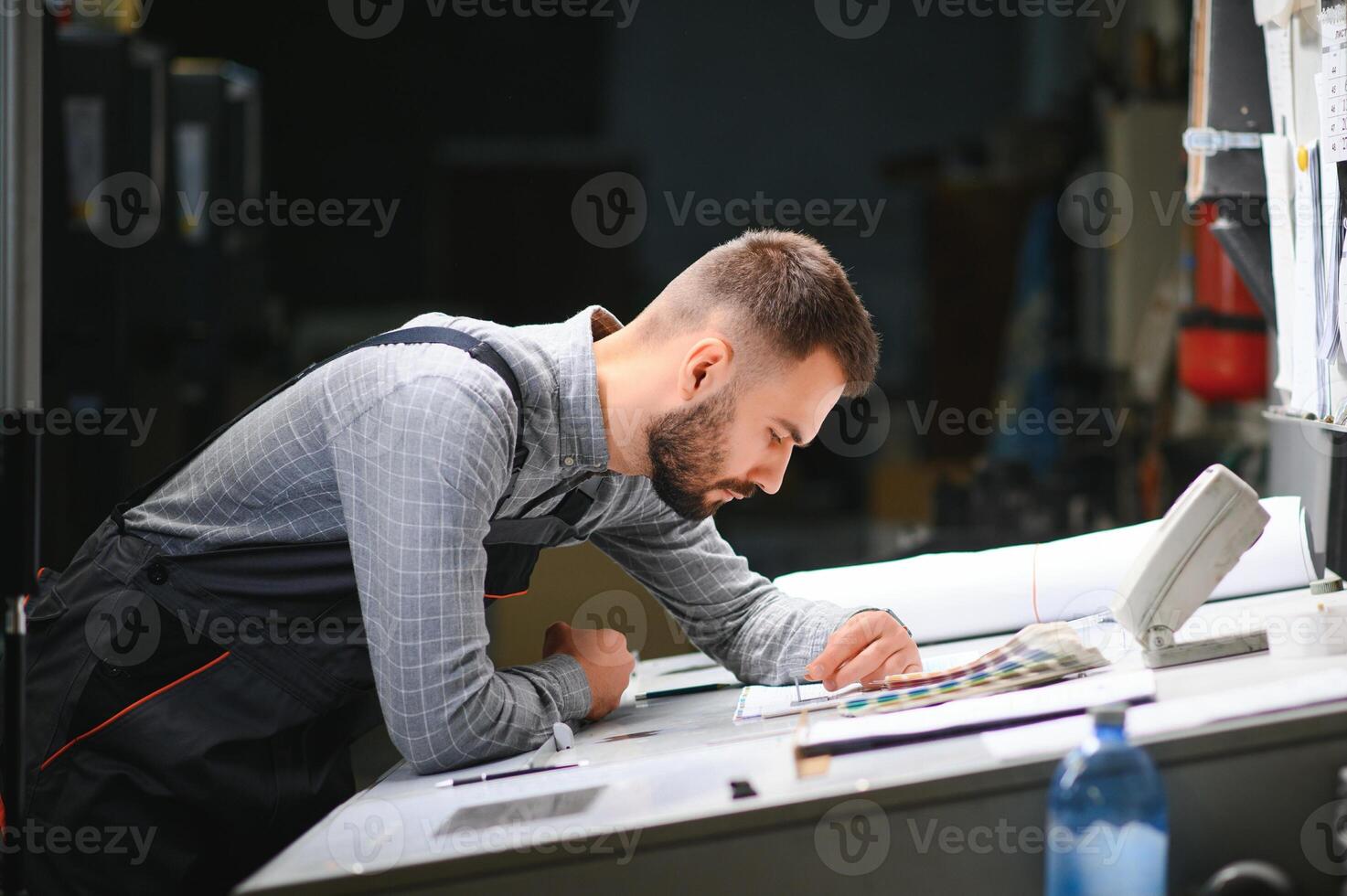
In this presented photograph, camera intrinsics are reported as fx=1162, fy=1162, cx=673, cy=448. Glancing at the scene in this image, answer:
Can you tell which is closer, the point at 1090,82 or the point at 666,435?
the point at 666,435

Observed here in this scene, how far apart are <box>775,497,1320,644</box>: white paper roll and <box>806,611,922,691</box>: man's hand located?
0.66 ft

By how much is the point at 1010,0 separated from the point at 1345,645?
3749 millimetres

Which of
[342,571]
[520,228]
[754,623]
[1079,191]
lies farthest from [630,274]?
[342,571]

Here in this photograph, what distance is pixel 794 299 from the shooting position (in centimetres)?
133

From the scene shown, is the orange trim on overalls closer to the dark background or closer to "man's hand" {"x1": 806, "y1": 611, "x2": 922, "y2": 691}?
"man's hand" {"x1": 806, "y1": 611, "x2": 922, "y2": 691}

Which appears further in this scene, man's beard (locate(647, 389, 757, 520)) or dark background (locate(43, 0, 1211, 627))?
dark background (locate(43, 0, 1211, 627))

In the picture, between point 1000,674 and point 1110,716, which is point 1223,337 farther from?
point 1110,716

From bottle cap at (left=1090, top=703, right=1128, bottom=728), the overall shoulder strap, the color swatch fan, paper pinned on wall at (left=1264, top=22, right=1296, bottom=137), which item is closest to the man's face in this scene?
the overall shoulder strap

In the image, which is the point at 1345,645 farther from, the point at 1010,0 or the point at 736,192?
the point at 1010,0

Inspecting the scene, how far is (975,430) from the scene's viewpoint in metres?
4.29

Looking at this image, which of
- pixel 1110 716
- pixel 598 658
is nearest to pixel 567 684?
pixel 598 658

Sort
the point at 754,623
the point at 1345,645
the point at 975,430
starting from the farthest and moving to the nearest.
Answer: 1. the point at 975,430
2. the point at 754,623
3. the point at 1345,645

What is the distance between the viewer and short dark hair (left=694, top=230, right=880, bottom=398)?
1.32 m

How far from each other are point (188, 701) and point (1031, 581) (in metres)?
1.12
